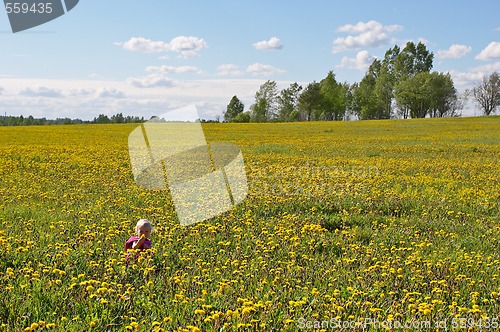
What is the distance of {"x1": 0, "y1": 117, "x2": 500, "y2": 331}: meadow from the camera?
4770mm

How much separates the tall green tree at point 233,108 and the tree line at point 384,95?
989 cm

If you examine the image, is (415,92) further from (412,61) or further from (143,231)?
(143,231)

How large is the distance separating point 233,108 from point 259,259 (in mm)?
117757

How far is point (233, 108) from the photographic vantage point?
405 feet

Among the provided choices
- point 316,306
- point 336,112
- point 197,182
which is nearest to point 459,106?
point 336,112

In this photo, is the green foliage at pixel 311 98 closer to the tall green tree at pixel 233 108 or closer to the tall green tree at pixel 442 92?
the tall green tree at pixel 442 92

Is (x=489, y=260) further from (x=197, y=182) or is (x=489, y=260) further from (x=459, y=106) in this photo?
(x=459, y=106)

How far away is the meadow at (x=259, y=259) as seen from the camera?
15.6 feet

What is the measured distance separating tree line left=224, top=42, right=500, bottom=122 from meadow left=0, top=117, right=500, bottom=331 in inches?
3369

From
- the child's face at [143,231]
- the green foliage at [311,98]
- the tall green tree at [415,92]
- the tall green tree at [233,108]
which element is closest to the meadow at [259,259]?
the child's face at [143,231]

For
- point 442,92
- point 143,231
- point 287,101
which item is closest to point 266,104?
point 287,101

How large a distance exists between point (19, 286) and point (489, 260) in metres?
6.10

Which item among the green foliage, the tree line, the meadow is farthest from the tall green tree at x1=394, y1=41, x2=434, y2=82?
the meadow

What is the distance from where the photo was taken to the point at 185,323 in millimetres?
4555
